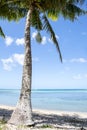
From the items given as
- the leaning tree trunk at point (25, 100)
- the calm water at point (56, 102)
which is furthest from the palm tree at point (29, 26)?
the calm water at point (56, 102)

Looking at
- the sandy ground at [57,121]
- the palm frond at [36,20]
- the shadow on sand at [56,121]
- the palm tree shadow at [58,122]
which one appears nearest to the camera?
the sandy ground at [57,121]

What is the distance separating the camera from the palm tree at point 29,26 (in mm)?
15016

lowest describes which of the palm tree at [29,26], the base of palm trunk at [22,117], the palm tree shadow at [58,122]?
the palm tree shadow at [58,122]

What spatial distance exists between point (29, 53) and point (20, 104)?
246 centimetres

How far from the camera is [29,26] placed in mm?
15750

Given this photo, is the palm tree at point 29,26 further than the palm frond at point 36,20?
No

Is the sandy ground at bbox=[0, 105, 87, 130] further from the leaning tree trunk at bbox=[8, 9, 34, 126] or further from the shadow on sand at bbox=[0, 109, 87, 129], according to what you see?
the leaning tree trunk at bbox=[8, 9, 34, 126]

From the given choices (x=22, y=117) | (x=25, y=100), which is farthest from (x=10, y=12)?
(x=22, y=117)

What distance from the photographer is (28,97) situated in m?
15.2

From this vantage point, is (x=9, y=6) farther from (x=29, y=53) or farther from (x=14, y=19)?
(x=29, y=53)

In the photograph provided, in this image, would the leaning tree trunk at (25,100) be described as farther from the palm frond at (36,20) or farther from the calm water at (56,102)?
the calm water at (56,102)

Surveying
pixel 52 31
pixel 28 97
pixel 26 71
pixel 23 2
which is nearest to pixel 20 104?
pixel 28 97

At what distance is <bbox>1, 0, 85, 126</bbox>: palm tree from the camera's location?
1502cm

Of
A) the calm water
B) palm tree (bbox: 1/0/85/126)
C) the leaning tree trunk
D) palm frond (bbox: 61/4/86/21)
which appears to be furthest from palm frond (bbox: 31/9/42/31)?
the calm water
